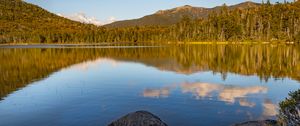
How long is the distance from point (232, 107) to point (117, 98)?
40.5 ft

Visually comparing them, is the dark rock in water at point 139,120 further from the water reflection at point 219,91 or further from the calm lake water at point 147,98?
the water reflection at point 219,91

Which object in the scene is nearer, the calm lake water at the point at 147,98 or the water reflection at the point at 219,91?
the calm lake water at the point at 147,98

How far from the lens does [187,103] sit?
3428 cm

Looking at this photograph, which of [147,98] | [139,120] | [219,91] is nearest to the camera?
[139,120]

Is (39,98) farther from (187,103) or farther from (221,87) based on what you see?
(221,87)

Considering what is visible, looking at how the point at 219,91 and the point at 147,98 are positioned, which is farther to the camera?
the point at 219,91

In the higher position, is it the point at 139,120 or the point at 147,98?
the point at 139,120

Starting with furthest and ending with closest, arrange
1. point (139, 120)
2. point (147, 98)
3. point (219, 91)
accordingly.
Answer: point (219, 91)
point (147, 98)
point (139, 120)

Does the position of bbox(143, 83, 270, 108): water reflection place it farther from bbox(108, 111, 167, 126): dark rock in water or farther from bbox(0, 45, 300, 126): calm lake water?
bbox(108, 111, 167, 126): dark rock in water

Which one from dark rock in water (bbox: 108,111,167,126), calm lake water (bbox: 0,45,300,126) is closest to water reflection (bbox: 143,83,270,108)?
calm lake water (bbox: 0,45,300,126)

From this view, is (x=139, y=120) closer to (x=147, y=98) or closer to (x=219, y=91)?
(x=147, y=98)

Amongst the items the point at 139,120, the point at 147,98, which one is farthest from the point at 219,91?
the point at 139,120

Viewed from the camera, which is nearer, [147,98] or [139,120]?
[139,120]

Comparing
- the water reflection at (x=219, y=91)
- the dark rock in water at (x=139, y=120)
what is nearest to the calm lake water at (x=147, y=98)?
the water reflection at (x=219, y=91)
